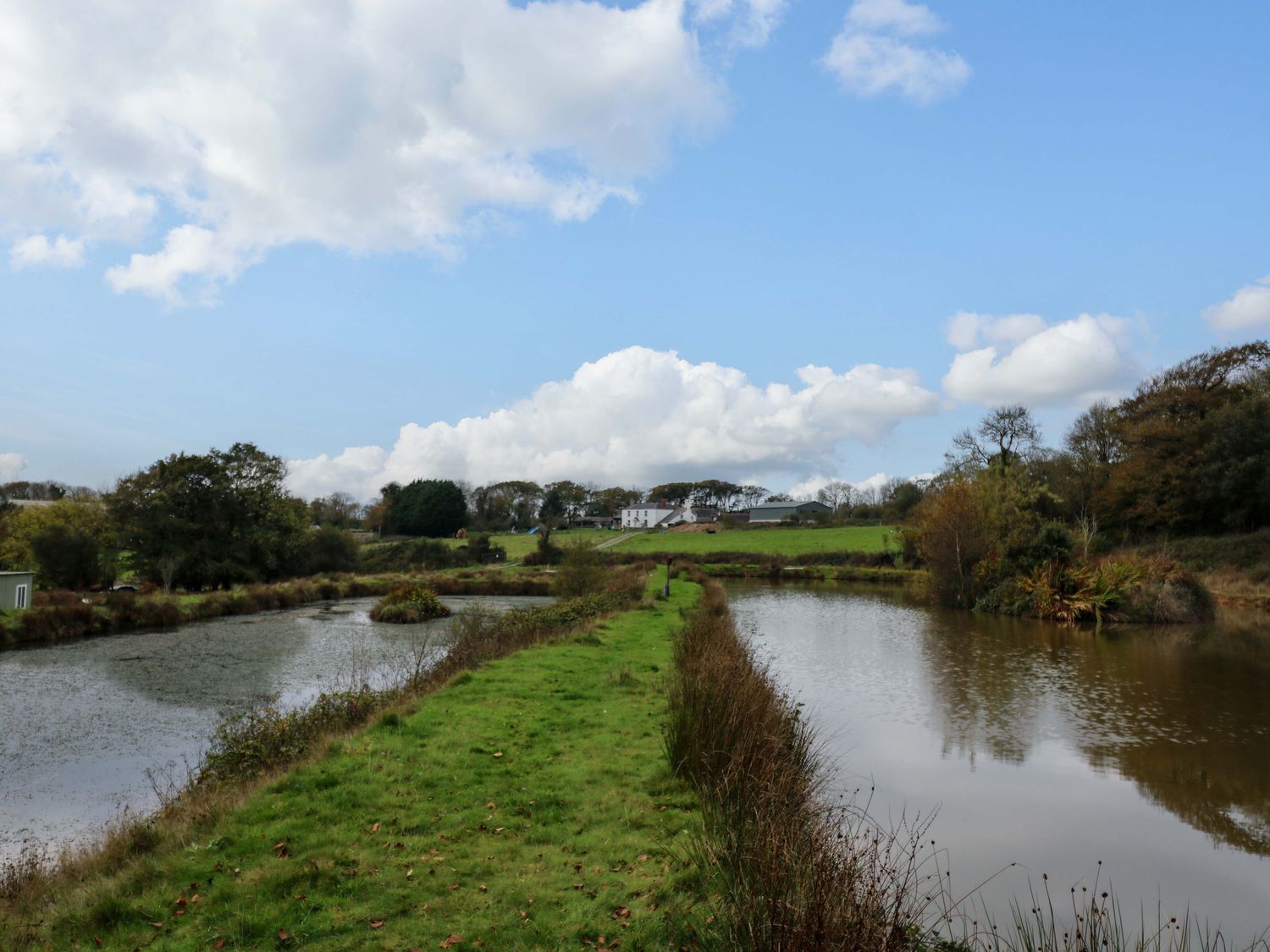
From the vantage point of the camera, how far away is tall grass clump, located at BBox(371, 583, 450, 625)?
32062mm

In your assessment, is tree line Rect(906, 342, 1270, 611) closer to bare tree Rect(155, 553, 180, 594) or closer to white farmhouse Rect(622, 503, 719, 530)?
bare tree Rect(155, 553, 180, 594)

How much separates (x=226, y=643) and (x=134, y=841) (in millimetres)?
19797

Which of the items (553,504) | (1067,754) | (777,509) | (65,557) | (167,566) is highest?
(553,504)

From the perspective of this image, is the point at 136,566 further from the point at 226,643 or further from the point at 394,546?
the point at 394,546


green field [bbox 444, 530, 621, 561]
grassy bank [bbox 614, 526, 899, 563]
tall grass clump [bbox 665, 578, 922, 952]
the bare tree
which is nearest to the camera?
tall grass clump [bbox 665, 578, 922, 952]

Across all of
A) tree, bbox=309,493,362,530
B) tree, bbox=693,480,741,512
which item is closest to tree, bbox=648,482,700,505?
tree, bbox=693,480,741,512

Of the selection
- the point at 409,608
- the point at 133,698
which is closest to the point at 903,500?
the point at 409,608

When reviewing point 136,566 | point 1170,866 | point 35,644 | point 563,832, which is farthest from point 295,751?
point 136,566

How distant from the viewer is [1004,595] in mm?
33625

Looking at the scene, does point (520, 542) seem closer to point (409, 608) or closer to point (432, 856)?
point (409, 608)

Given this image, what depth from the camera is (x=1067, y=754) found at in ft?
39.4

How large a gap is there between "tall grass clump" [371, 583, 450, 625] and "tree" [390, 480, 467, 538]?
185 feet

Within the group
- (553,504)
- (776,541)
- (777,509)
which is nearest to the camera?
(776,541)

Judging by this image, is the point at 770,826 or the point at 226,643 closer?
the point at 770,826
